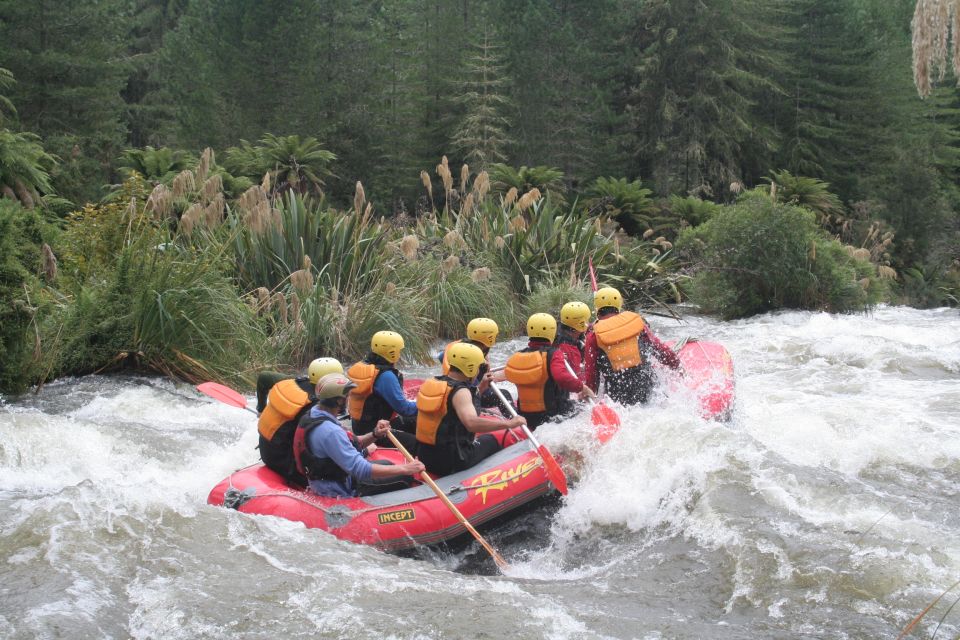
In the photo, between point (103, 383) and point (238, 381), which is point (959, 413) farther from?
point (103, 383)

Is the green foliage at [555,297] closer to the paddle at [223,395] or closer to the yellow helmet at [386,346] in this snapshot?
the yellow helmet at [386,346]

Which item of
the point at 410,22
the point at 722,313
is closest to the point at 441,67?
the point at 410,22

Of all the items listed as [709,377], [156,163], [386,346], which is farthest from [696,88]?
[386,346]

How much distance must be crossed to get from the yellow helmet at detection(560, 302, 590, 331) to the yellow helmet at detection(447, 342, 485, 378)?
1524 millimetres

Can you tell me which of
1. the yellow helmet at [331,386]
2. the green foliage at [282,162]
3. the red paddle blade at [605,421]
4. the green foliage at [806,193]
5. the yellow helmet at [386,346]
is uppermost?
the yellow helmet at [331,386]

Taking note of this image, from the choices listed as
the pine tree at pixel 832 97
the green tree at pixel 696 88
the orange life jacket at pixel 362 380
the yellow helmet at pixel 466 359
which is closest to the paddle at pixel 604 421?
the yellow helmet at pixel 466 359

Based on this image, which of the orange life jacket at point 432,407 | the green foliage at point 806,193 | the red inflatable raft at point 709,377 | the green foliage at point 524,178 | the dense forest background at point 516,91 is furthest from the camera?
the dense forest background at point 516,91

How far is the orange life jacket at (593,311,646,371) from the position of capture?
7336 millimetres

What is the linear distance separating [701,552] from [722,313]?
1066cm

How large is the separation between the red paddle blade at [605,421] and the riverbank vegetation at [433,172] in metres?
3.93

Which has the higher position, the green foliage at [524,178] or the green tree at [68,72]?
the green tree at [68,72]

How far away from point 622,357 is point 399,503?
2.41m

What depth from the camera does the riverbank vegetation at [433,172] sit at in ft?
31.3

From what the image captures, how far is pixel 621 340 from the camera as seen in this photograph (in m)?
7.33
